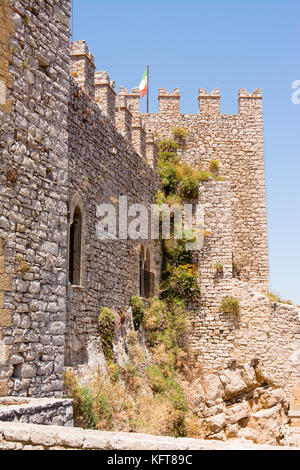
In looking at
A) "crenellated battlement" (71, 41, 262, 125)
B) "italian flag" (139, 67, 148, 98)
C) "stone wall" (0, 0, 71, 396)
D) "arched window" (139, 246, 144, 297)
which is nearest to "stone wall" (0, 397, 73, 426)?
"stone wall" (0, 0, 71, 396)

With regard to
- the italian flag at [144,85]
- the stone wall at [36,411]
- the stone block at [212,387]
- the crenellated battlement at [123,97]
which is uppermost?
the italian flag at [144,85]

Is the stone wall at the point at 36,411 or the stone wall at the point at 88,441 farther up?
the stone wall at the point at 88,441

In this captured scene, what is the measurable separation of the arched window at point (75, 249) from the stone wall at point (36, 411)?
4.33 meters

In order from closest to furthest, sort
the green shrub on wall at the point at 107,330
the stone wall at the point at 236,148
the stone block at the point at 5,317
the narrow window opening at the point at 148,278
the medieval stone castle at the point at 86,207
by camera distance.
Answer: the stone block at the point at 5,317
the medieval stone castle at the point at 86,207
the green shrub on wall at the point at 107,330
the narrow window opening at the point at 148,278
the stone wall at the point at 236,148

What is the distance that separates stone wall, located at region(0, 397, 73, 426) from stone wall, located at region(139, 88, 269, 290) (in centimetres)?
1456

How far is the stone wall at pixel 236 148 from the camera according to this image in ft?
67.8

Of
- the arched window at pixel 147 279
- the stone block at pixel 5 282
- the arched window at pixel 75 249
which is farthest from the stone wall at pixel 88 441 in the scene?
the arched window at pixel 147 279

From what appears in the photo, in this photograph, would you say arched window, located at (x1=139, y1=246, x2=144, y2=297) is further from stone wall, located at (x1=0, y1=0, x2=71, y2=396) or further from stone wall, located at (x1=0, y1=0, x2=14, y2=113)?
stone wall, located at (x1=0, y1=0, x2=14, y2=113)

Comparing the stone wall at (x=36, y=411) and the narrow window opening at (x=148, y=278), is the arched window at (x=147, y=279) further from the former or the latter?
the stone wall at (x=36, y=411)

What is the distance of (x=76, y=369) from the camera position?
33.3 ft

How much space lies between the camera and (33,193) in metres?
7.40

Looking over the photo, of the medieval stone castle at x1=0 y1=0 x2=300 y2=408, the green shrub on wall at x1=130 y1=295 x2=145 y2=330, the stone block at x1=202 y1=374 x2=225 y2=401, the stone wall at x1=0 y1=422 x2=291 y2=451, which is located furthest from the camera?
the stone block at x1=202 y1=374 x2=225 y2=401

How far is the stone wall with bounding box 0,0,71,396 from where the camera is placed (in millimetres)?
6812

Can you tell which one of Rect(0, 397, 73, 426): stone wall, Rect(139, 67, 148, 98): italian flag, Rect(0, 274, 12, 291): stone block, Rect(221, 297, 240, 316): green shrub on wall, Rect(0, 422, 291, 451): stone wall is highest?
Rect(139, 67, 148, 98): italian flag
